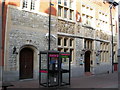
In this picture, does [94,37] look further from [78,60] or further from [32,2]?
[32,2]

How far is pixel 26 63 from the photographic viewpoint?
1295cm

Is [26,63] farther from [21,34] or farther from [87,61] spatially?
[87,61]

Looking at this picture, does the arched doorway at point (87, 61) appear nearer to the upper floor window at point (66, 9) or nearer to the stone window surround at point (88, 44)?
the stone window surround at point (88, 44)

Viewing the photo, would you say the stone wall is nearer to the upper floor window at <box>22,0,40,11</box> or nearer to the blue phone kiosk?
the upper floor window at <box>22,0,40,11</box>

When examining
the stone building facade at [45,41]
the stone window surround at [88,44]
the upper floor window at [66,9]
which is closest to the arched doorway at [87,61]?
the stone building facade at [45,41]

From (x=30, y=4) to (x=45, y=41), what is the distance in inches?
111

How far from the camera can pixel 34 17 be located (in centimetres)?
1317

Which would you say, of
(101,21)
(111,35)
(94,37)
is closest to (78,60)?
(94,37)

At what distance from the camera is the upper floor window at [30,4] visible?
42.3 ft

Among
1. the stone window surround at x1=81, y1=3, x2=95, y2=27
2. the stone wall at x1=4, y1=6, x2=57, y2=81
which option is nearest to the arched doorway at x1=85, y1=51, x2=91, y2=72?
the stone window surround at x1=81, y1=3, x2=95, y2=27

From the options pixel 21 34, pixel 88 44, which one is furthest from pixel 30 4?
pixel 88 44

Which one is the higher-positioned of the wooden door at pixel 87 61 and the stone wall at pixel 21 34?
the stone wall at pixel 21 34

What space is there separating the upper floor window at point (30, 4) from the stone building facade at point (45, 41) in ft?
1.29

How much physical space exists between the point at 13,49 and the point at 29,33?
1628 millimetres
